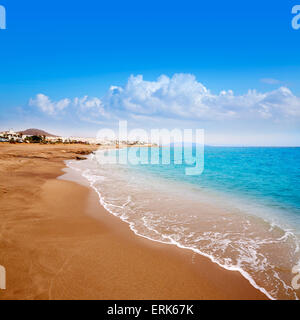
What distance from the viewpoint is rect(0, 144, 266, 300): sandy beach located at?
3.89m

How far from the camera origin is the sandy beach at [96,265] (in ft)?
12.8

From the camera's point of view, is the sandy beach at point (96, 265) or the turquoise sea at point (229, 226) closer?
the sandy beach at point (96, 265)

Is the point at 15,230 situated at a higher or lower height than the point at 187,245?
higher

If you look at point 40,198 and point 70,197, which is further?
point 70,197

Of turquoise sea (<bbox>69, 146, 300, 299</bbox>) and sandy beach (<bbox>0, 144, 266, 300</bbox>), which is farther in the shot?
turquoise sea (<bbox>69, 146, 300, 299</bbox>)

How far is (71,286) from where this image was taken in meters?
3.91
